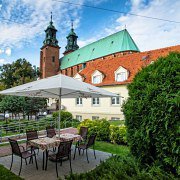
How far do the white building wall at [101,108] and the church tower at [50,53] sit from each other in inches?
1045

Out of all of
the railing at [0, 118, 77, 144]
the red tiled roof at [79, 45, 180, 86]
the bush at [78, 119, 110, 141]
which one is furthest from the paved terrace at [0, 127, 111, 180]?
the red tiled roof at [79, 45, 180, 86]

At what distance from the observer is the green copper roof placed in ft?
125

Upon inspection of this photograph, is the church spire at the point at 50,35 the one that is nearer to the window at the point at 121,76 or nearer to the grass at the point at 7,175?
the window at the point at 121,76

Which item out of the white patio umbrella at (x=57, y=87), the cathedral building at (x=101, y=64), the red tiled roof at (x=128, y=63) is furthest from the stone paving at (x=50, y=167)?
the red tiled roof at (x=128, y=63)

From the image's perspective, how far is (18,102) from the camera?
16.5m

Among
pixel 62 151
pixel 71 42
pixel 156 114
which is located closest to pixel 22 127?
pixel 62 151

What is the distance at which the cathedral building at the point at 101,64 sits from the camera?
21922 millimetres

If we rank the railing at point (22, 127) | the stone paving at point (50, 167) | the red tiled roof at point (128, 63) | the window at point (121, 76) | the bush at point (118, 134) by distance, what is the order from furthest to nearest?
the window at point (121, 76)
the red tiled roof at point (128, 63)
the railing at point (22, 127)
the bush at point (118, 134)
the stone paving at point (50, 167)

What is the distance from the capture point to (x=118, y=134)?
9.80m

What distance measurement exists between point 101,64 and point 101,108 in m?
7.54

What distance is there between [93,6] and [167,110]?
938 centimetres

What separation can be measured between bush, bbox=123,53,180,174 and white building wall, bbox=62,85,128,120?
1642 cm

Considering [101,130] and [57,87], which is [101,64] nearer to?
[101,130]

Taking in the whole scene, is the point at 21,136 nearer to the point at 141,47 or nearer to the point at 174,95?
the point at 174,95
